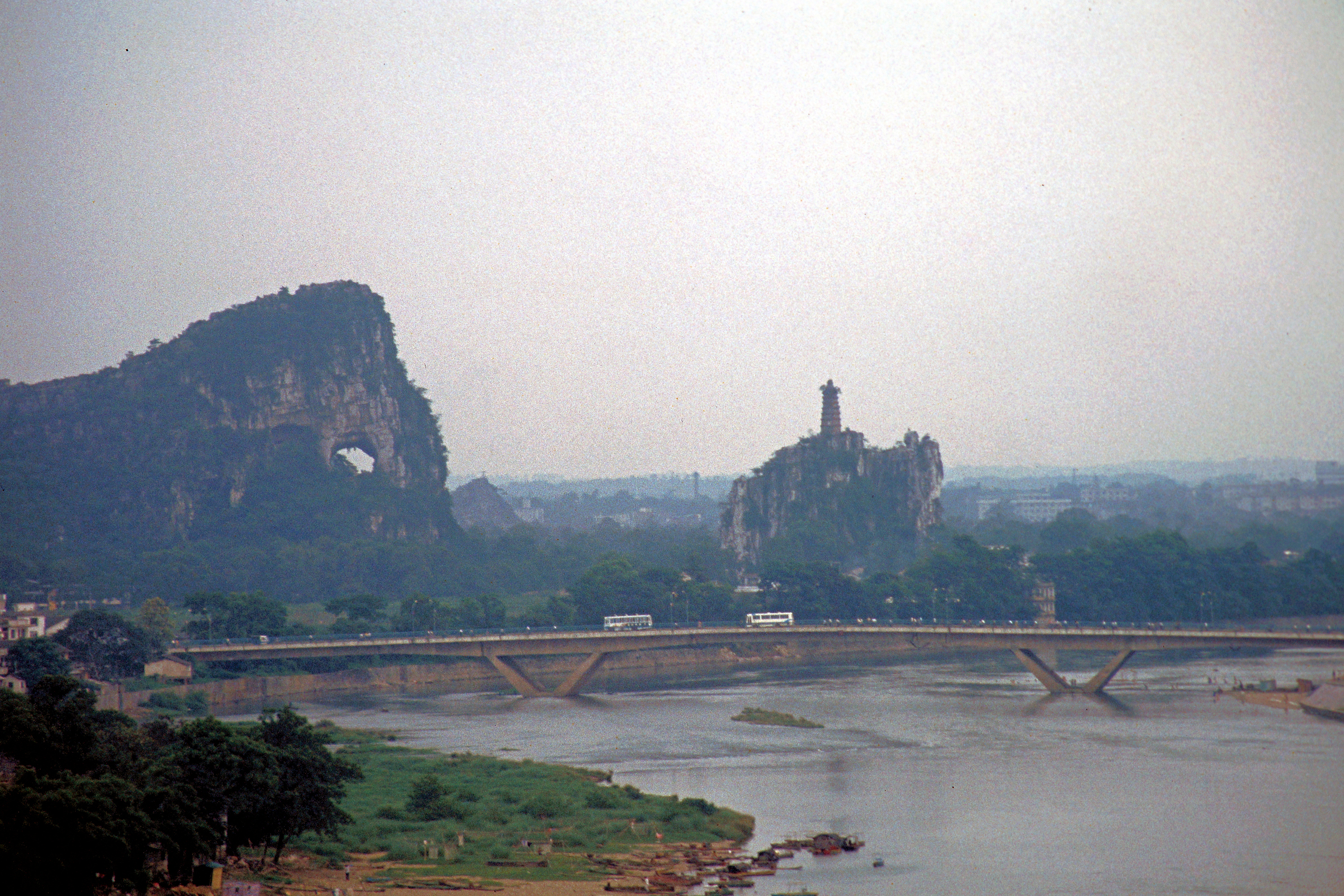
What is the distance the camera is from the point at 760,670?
368ft

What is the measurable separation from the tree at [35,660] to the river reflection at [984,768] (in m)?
14.6

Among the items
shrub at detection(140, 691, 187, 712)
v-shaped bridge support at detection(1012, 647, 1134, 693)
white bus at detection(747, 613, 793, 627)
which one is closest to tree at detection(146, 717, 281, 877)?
shrub at detection(140, 691, 187, 712)

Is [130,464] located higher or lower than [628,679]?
higher

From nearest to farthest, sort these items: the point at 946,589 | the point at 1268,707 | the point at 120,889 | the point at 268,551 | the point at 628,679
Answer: the point at 120,889, the point at 1268,707, the point at 628,679, the point at 946,589, the point at 268,551

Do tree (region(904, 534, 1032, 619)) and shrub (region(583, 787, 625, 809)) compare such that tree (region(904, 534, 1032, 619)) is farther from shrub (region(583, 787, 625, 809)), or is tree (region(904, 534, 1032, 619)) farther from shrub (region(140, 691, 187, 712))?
shrub (region(583, 787, 625, 809))

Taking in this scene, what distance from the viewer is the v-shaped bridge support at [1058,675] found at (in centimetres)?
8962

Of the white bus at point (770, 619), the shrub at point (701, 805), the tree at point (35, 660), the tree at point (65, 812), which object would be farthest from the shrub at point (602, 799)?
the white bus at point (770, 619)

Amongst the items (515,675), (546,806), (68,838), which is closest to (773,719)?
(515,675)

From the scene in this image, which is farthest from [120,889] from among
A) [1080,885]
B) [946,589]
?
[946,589]

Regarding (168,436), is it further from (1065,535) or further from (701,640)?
(1065,535)

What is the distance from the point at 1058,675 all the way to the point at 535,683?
34696 mm

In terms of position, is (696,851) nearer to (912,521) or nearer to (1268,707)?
(1268,707)

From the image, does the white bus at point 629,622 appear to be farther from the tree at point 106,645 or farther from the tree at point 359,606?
the tree at point 106,645

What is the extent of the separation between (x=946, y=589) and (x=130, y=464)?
113 m
